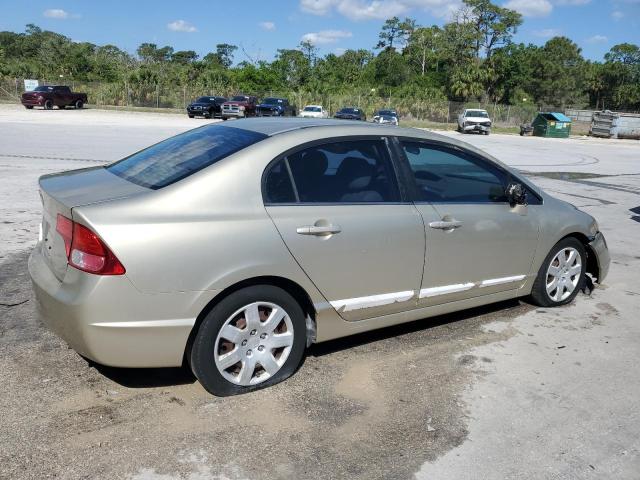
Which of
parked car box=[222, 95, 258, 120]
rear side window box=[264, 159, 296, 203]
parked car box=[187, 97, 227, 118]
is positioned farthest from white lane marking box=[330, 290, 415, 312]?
parked car box=[187, 97, 227, 118]

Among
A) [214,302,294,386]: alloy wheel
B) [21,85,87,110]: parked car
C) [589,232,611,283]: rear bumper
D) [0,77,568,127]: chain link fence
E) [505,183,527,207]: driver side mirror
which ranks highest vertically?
[0,77,568,127]: chain link fence

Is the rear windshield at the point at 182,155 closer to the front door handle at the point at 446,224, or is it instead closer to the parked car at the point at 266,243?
the parked car at the point at 266,243

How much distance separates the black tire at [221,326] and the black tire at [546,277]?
2.36 m

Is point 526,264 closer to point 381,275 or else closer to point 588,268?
point 588,268

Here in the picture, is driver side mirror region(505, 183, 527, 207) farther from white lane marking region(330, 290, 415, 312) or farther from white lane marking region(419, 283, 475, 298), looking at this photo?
white lane marking region(330, 290, 415, 312)

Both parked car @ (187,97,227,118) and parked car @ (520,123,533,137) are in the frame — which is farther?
parked car @ (520,123,533,137)

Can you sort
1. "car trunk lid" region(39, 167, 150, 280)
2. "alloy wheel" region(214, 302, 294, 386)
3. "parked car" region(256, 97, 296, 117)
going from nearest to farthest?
"car trunk lid" region(39, 167, 150, 280) → "alloy wheel" region(214, 302, 294, 386) → "parked car" region(256, 97, 296, 117)

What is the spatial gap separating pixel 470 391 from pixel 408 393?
394 millimetres

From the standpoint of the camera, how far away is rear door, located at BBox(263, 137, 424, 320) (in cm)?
354

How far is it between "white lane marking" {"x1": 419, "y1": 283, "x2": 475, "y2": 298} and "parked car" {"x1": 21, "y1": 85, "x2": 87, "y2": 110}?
42.2m

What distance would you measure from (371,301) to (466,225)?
3.01 ft

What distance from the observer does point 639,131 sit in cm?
4188

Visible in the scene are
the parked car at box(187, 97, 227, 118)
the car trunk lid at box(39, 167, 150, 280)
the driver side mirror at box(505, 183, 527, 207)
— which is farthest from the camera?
the parked car at box(187, 97, 227, 118)

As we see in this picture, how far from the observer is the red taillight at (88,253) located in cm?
302
